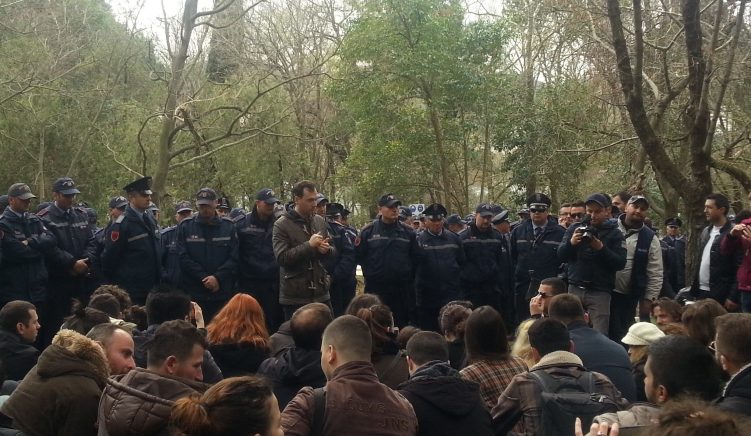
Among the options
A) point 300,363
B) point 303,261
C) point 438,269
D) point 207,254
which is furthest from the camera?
Result: point 438,269

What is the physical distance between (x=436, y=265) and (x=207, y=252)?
305cm

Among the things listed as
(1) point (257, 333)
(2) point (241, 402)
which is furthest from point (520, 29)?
(2) point (241, 402)

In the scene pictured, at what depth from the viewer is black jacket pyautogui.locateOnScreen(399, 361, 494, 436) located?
410 cm

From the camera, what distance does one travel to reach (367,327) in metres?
4.07

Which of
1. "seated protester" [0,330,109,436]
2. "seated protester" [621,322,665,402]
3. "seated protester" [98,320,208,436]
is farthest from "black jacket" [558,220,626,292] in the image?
"seated protester" [0,330,109,436]

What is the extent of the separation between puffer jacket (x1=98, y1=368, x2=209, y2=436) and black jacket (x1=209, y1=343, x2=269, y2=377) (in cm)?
156

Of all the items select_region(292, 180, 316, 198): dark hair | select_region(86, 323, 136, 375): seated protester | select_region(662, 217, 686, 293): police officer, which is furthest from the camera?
select_region(662, 217, 686, 293): police officer

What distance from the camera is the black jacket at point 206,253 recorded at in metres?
8.90

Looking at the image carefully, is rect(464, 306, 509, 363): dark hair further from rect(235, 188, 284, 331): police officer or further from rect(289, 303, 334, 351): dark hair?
rect(235, 188, 284, 331): police officer

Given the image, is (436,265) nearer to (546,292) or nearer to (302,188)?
(302,188)

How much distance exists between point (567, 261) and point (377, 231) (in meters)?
2.56

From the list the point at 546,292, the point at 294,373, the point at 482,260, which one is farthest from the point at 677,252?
the point at 294,373

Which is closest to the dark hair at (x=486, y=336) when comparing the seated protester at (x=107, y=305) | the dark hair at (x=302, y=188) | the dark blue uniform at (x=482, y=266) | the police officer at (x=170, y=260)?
the seated protester at (x=107, y=305)

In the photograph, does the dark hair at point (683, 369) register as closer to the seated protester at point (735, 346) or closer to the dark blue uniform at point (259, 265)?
the seated protester at point (735, 346)
